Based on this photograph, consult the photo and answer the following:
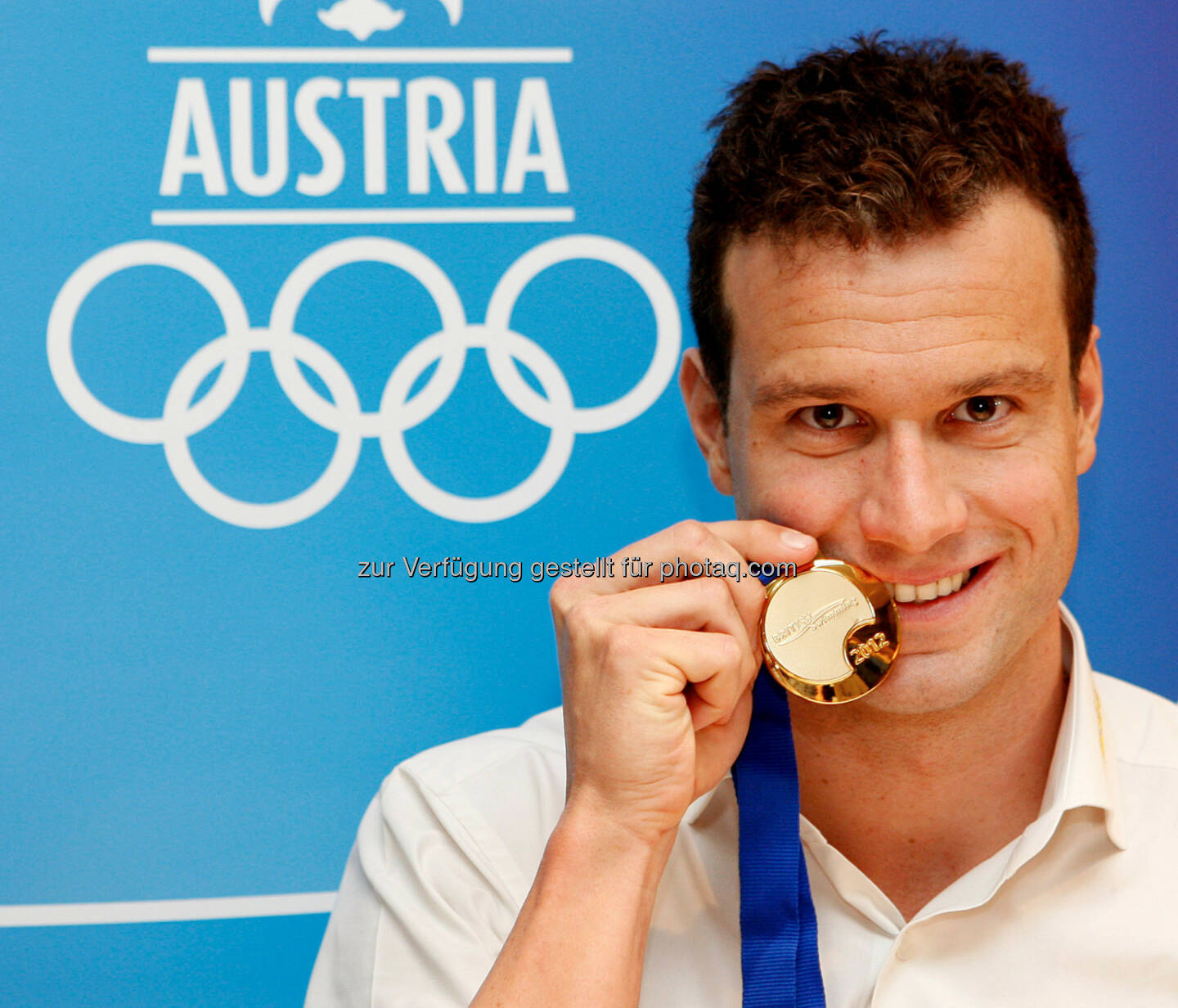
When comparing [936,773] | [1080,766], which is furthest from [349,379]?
[1080,766]

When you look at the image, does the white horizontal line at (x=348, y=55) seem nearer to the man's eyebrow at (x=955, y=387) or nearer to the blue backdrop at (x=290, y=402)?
the blue backdrop at (x=290, y=402)

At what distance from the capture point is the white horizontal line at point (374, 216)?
2.43m

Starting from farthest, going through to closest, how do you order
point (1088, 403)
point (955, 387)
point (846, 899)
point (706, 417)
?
point (706, 417), point (1088, 403), point (846, 899), point (955, 387)

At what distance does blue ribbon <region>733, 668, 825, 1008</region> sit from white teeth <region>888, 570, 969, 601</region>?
0.78 feet

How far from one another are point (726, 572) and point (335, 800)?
45.1 inches

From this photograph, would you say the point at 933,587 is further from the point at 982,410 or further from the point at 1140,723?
the point at 1140,723

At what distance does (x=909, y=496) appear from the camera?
1.75 metres

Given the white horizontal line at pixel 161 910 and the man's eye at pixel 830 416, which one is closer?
the man's eye at pixel 830 416

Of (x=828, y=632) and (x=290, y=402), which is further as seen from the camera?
(x=290, y=402)

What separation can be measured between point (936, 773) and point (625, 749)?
630mm

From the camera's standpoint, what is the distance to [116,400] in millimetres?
2408

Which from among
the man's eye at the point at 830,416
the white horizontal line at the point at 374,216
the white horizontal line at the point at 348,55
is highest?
the white horizontal line at the point at 348,55

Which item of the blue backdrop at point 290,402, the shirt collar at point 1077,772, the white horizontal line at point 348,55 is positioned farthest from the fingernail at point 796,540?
the white horizontal line at point 348,55

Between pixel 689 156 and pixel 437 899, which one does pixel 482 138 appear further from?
pixel 437 899
